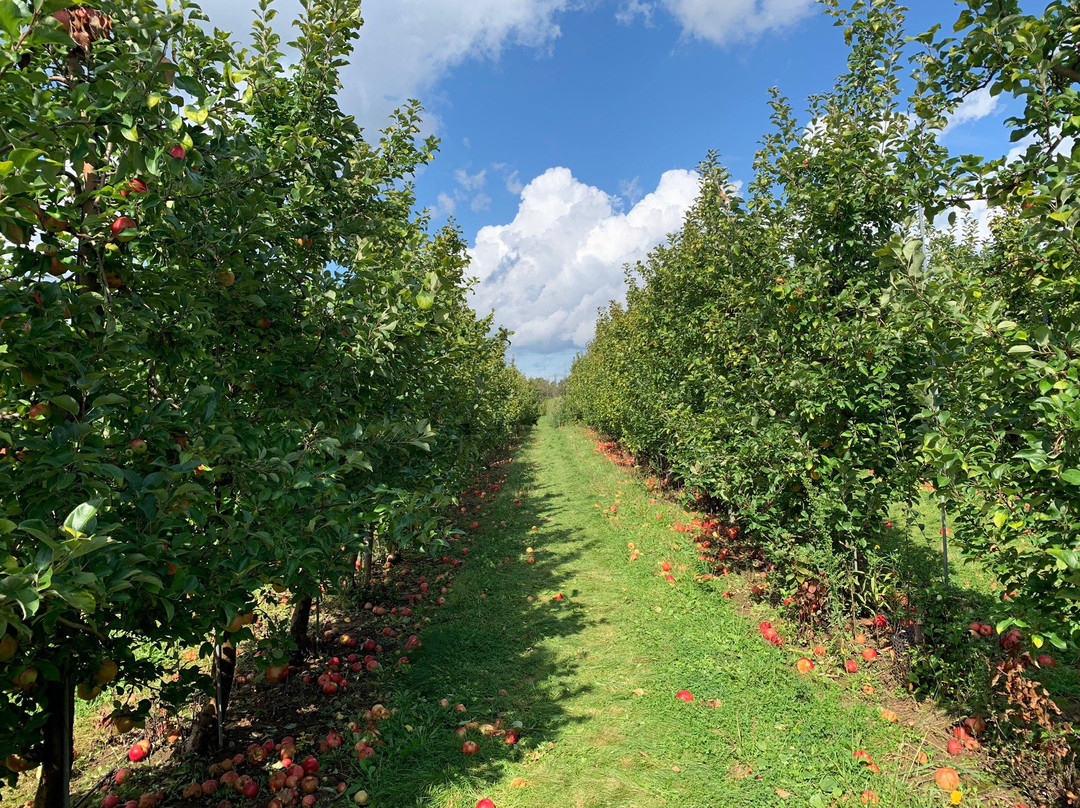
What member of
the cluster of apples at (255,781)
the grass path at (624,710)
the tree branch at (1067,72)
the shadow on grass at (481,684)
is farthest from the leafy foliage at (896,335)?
the cluster of apples at (255,781)

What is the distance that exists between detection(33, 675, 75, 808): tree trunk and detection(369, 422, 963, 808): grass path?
5.47ft

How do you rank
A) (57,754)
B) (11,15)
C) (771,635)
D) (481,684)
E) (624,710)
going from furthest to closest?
(771,635) → (481,684) → (624,710) → (57,754) → (11,15)

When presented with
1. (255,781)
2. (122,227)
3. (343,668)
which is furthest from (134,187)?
(343,668)

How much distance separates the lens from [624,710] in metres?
4.29

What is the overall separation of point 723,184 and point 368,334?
6027 mm

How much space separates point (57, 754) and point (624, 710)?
11.7 ft

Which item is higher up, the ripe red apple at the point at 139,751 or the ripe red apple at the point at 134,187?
the ripe red apple at the point at 134,187

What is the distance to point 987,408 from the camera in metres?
2.89

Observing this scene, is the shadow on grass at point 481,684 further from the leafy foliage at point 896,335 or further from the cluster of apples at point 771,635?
the leafy foliage at point 896,335

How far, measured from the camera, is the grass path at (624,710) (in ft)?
11.1

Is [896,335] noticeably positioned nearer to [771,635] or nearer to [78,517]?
[771,635]

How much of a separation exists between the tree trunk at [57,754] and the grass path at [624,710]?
65.6 inches

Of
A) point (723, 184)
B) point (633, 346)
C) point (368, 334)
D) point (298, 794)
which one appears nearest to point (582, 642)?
point (298, 794)

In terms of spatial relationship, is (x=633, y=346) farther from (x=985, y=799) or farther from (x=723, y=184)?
(x=985, y=799)
